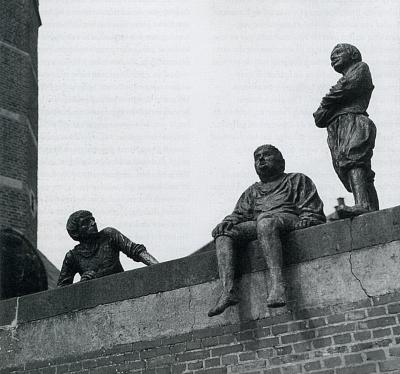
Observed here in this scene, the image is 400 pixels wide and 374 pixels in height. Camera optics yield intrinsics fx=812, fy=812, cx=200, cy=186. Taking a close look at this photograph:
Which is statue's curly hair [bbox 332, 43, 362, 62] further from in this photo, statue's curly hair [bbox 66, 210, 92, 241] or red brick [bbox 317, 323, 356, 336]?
statue's curly hair [bbox 66, 210, 92, 241]

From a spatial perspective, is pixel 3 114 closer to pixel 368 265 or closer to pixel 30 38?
pixel 30 38


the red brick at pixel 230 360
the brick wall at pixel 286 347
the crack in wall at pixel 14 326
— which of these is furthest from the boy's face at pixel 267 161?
the crack in wall at pixel 14 326

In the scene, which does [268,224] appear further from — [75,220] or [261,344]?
[75,220]

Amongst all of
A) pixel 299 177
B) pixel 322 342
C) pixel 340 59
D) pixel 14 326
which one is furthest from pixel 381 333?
pixel 14 326

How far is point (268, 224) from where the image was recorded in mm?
7902

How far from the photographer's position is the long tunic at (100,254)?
9727 millimetres

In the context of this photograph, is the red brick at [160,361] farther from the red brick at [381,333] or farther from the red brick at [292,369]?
the red brick at [381,333]

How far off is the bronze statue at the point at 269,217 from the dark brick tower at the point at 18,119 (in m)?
9.12

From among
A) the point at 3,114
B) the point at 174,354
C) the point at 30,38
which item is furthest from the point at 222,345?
the point at 30,38

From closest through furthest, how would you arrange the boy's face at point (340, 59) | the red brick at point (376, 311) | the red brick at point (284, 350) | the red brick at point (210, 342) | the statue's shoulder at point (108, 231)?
the red brick at point (376, 311)
the red brick at point (284, 350)
the red brick at point (210, 342)
the boy's face at point (340, 59)
the statue's shoulder at point (108, 231)

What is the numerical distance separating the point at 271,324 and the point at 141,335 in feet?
5.18

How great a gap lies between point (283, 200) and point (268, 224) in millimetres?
593

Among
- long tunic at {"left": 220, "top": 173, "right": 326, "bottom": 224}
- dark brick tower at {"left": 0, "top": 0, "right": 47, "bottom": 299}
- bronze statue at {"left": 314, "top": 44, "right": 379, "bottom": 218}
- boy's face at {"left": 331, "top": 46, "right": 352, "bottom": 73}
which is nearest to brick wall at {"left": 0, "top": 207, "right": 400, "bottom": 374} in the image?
long tunic at {"left": 220, "top": 173, "right": 326, "bottom": 224}

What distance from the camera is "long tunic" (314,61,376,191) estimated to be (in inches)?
324
